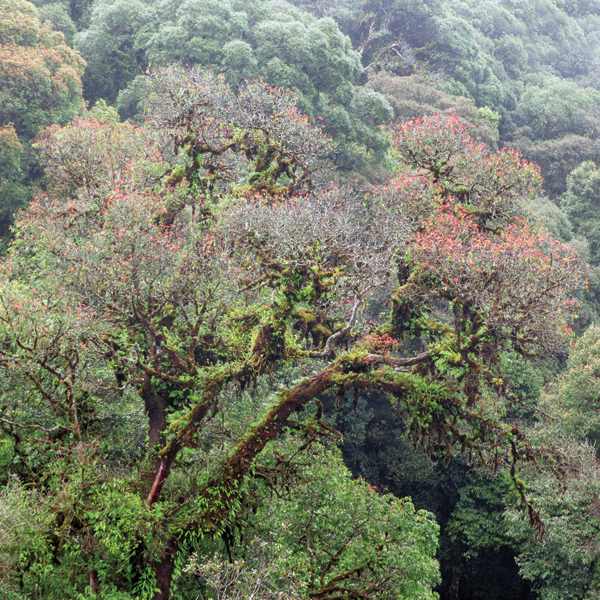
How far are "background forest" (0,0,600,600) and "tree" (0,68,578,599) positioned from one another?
2.5 inches

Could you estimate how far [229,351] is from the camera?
12.2 meters

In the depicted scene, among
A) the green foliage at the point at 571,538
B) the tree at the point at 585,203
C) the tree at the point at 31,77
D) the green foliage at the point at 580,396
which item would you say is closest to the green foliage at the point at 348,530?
the green foliage at the point at 571,538

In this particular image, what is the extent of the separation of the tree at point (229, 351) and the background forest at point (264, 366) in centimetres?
6

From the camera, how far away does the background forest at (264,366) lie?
349 inches

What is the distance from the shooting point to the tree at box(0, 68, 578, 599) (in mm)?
8766

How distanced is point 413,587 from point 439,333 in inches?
221

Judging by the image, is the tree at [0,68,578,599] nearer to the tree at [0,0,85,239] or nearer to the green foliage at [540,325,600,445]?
the tree at [0,0,85,239]

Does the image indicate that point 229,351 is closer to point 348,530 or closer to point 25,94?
point 348,530

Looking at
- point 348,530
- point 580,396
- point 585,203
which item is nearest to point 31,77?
point 348,530

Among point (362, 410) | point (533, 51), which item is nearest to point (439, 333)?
point (362, 410)

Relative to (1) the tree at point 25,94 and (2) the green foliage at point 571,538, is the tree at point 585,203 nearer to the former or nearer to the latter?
(2) the green foliage at point 571,538

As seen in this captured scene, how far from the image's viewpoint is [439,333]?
12.6 m

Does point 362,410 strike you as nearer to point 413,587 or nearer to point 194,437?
point 413,587

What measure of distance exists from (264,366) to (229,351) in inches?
43.9
